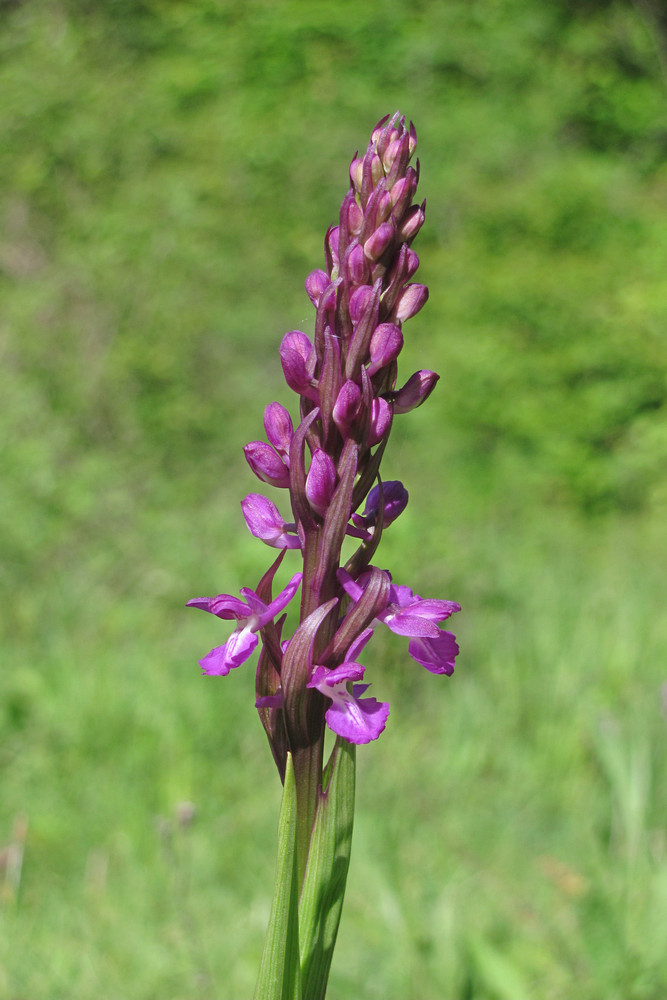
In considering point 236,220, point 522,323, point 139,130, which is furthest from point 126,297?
point 522,323

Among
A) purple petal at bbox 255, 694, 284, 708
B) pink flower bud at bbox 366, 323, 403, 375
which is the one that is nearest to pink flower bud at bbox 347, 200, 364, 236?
pink flower bud at bbox 366, 323, 403, 375

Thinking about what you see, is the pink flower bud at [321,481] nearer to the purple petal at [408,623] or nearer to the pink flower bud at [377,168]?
the purple petal at [408,623]

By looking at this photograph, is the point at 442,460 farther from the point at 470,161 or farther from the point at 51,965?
the point at 51,965

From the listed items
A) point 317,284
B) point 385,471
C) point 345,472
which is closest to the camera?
point 345,472

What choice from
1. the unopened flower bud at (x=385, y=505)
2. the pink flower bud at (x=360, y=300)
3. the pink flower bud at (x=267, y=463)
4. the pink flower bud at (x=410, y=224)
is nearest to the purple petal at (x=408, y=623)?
the unopened flower bud at (x=385, y=505)

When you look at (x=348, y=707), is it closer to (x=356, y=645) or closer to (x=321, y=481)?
(x=356, y=645)

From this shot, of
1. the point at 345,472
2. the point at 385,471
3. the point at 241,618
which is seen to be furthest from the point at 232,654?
the point at 385,471
